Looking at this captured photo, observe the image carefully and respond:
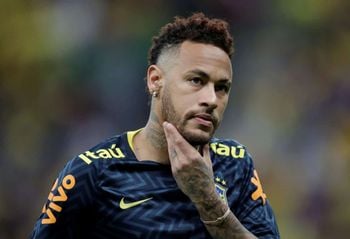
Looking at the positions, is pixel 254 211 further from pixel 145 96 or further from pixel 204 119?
pixel 145 96

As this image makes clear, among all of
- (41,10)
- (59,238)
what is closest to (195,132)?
(59,238)

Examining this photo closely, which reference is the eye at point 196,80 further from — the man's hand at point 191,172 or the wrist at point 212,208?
the wrist at point 212,208

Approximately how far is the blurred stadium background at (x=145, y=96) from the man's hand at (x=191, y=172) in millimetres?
3865

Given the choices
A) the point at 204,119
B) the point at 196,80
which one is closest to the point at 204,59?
the point at 196,80

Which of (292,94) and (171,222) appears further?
(292,94)

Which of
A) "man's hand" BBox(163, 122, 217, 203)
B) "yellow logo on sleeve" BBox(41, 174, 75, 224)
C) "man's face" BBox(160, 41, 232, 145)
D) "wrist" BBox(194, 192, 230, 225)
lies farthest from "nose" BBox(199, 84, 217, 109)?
"yellow logo on sleeve" BBox(41, 174, 75, 224)

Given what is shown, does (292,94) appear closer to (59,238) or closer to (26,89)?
(26,89)

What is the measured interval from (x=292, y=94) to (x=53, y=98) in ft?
6.90

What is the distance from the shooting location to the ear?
3.41m

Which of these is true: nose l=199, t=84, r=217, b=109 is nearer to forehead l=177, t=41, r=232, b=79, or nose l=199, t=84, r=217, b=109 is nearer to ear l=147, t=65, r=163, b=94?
forehead l=177, t=41, r=232, b=79

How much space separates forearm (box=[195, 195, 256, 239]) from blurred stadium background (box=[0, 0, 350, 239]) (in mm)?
3896

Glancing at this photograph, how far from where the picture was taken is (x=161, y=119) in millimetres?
3396

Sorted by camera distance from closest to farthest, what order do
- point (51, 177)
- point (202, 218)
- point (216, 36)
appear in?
point (202, 218) → point (216, 36) → point (51, 177)

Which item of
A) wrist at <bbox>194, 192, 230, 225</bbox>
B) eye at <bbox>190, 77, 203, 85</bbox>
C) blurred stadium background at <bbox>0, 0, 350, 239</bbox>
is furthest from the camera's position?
blurred stadium background at <bbox>0, 0, 350, 239</bbox>
